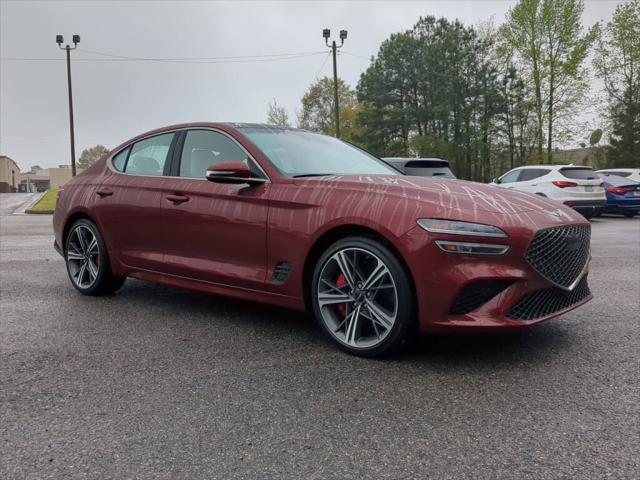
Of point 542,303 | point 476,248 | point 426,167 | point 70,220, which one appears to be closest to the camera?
point 476,248

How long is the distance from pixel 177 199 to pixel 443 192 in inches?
85.1

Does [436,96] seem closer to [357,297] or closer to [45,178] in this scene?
[357,297]

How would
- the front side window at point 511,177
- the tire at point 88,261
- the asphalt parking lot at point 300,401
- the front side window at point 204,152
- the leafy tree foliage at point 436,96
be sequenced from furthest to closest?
the leafy tree foliage at point 436,96 → the front side window at point 511,177 → the tire at point 88,261 → the front side window at point 204,152 → the asphalt parking lot at point 300,401

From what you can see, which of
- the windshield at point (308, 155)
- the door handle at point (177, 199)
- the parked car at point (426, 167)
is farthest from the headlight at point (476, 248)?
the parked car at point (426, 167)

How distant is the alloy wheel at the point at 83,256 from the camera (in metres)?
5.42

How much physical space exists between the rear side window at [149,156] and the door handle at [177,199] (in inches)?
15.0

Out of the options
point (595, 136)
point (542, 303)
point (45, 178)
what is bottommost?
point (542, 303)

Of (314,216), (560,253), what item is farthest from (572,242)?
(314,216)

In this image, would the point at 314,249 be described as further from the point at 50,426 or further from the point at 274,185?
the point at 50,426

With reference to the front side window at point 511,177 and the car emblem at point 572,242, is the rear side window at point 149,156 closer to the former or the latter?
the car emblem at point 572,242

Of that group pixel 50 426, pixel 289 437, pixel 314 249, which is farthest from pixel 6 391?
pixel 314 249

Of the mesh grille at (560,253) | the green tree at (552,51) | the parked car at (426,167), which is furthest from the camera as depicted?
the green tree at (552,51)

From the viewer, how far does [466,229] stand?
124 inches

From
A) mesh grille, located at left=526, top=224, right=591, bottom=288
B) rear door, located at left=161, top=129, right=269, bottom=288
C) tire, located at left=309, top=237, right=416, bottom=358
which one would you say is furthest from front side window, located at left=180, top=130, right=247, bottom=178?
mesh grille, located at left=526, top=224, right=591, bottom=288
